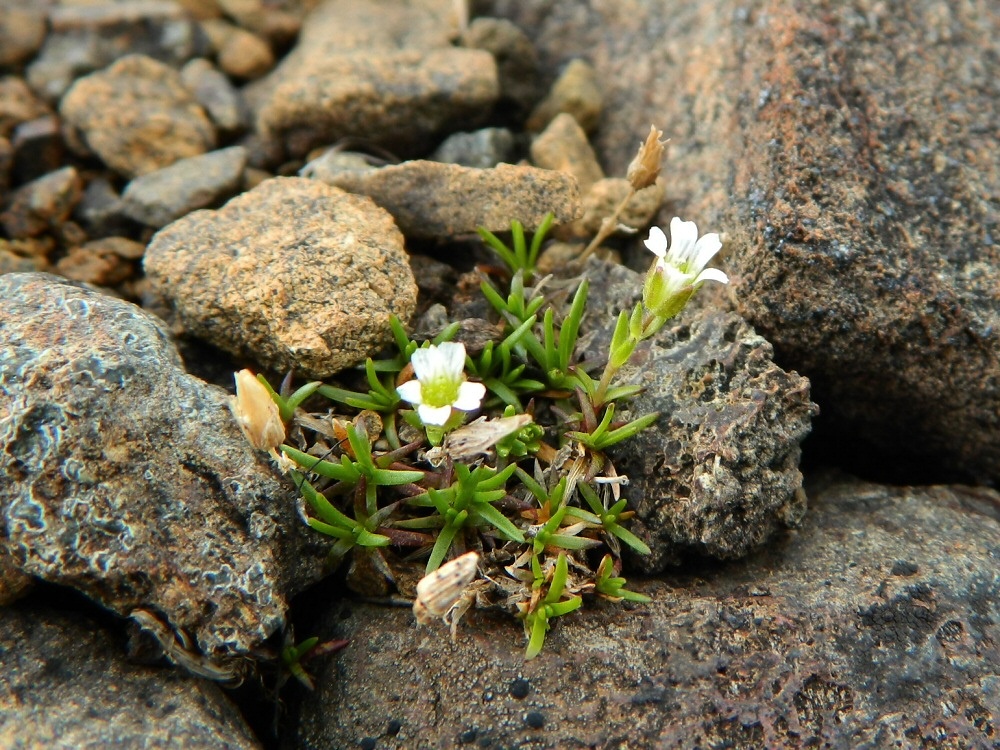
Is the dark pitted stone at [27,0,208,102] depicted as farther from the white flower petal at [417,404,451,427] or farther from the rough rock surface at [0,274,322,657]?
the white flower petal at [417,404,451,427]

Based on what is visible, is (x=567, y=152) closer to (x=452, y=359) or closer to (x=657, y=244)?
(x=657, y=244)

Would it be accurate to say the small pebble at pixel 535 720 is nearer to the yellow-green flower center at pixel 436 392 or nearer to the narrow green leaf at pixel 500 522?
the narrow green leaf at pixel 500 522

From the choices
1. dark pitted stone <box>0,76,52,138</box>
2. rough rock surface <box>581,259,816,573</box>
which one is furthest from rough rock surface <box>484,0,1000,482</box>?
dark pitted stone <box>0,76,52,138</box>

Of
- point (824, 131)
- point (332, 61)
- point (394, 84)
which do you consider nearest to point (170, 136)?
point (332, 61)

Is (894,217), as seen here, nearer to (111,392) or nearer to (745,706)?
(745,706)

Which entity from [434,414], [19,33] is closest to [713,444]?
[434,414]

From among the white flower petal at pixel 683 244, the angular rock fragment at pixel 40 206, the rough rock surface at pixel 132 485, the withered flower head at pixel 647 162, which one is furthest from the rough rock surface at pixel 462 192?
the angular rock fragment at pixel 40 206
